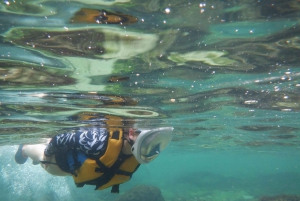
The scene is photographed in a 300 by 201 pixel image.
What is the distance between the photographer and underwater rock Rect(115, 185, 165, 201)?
73.6 feet

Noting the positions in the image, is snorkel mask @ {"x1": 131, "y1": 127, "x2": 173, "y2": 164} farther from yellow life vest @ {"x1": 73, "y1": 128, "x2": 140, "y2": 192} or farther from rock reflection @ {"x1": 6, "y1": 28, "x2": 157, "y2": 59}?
rock reflection @ {"x1": 6, "y1": 28, "x2": 157, "y2": 59}

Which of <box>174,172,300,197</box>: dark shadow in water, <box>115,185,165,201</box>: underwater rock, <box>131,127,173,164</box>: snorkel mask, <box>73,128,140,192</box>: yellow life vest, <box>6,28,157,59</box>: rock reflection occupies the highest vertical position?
<box>6,28,157,59</box>: rock reflection

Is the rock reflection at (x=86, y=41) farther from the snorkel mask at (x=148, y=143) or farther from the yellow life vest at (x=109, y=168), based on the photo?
the yellow life vest at (x=109, y=168)

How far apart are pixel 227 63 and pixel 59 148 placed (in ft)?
21.4

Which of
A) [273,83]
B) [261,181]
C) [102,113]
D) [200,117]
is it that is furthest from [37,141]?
[261,181]

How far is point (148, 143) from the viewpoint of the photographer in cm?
616

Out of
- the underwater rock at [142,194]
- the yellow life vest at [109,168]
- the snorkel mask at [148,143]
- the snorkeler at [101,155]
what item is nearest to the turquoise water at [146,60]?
the snorkeler at [101,155]

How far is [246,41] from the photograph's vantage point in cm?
647

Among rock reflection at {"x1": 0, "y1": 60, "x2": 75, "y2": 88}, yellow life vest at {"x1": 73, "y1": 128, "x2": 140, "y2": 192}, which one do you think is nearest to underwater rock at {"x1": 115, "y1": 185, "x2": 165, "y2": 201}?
yellow life vest at {"x1": 73, "y1": 128, "x2": 140, "y2": 192}

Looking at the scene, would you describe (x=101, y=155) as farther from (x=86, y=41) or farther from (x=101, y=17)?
(x=101, y=17)

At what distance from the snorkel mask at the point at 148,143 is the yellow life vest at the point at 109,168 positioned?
879 millimetres

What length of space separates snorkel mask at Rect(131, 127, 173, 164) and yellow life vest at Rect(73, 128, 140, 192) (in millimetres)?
879

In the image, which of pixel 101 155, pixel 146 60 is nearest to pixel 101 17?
pixel 146 60

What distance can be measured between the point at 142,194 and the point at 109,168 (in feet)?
59.0
